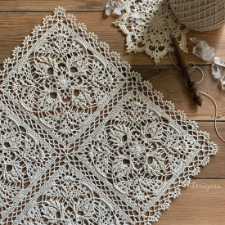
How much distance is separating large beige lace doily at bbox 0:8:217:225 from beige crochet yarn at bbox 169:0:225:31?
11.0 inches

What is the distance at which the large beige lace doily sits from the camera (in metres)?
0.92

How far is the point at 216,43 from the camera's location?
1.04 meters

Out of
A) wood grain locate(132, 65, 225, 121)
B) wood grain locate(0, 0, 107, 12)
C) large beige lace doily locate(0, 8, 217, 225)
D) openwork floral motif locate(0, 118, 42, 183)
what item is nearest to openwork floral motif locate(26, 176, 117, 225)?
large beige lace doily locate(0, 8, 217, 225)

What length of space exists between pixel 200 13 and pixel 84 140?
1.98 feet

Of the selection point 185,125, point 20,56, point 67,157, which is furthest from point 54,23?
point 185,125

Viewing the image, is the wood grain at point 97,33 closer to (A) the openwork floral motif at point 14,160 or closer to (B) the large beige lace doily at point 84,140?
(B) the large beige lace doily at point 84,140

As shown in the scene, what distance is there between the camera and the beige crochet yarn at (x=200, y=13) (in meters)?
0.86

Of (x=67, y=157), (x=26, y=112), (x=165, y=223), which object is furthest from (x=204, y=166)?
(x=26, y=112)

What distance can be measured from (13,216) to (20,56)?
1.91 feet

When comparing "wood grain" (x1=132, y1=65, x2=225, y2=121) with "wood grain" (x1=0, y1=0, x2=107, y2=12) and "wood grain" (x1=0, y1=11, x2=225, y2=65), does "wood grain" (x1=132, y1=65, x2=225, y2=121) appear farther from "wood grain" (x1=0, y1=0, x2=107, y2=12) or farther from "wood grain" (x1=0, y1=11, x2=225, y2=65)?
"wood grain" (x1=0, y1=0, x2=107, y2=12)

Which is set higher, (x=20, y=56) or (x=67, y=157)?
(x=20, y=56)

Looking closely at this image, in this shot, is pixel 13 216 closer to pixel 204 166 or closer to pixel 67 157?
pixel 67 157

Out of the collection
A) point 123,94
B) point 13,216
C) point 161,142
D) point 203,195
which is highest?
point 123,94

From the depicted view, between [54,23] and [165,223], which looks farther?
[54,23]
